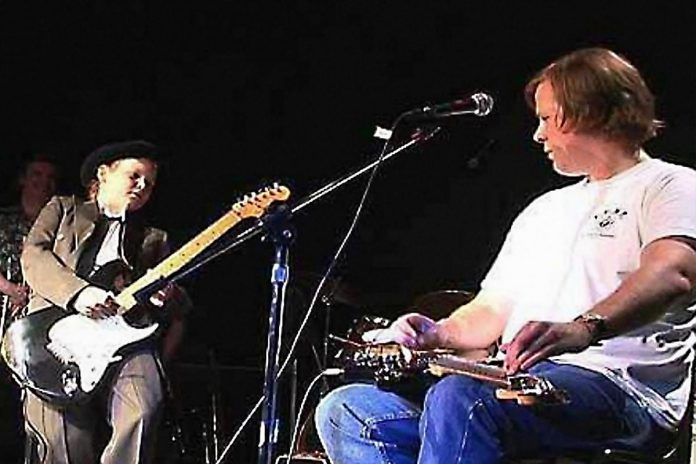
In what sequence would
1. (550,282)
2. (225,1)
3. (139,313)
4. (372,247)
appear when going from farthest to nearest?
(225,1) < (372,247) < (139,313) < (550,282)

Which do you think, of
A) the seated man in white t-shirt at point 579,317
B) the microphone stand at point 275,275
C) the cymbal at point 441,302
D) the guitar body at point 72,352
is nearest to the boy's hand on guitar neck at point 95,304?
A: the guitar body at point 72,352

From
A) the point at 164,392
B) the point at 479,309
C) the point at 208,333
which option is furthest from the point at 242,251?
the point at 479,309

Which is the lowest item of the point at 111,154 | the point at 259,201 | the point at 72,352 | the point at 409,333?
the point at 72,352

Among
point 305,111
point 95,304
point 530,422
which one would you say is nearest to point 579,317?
point 530,422

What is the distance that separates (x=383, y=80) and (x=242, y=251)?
63 cm

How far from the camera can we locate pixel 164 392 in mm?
2730

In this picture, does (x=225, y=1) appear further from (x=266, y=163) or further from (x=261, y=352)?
(x=261, y=352)

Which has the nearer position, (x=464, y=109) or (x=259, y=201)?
(x=464, y=109)

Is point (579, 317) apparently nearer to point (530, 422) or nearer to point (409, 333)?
point (530, 422)

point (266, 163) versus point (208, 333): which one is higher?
point (266, 163)

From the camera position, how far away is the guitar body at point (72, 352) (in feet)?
8.58

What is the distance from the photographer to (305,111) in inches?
121

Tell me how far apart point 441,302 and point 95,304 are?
860 millimetres

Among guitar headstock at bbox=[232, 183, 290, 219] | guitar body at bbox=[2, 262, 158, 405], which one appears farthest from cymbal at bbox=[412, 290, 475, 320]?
guitar body at bbox=[2, 262, 158, 405]
